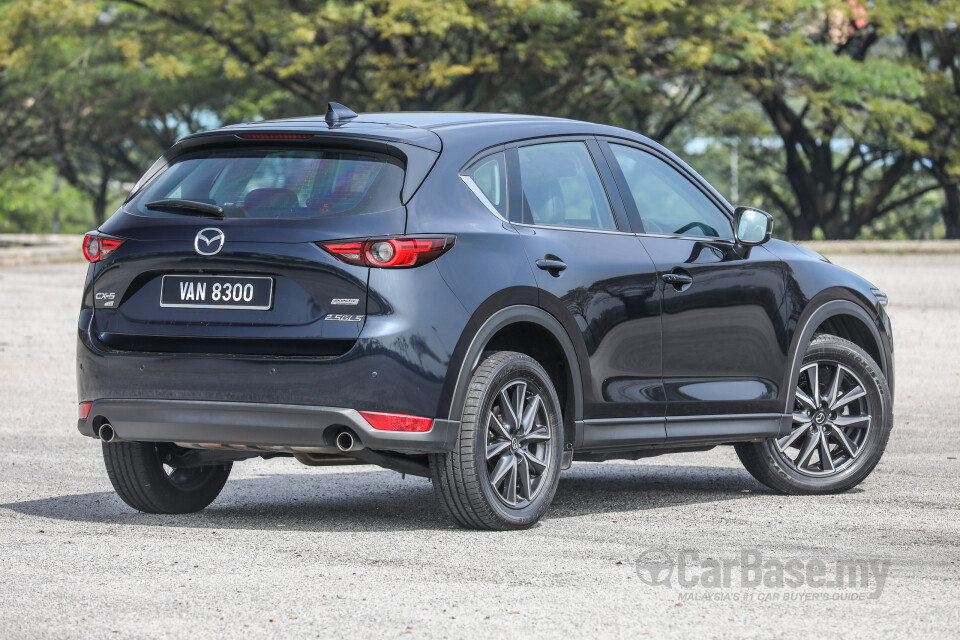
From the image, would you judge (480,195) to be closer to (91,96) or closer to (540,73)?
(540,73)

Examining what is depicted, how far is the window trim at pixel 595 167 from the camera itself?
637cm

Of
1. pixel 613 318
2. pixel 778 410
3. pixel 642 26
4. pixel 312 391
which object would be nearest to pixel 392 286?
pixel 312 391

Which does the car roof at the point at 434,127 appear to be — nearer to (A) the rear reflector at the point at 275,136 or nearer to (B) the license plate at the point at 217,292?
(A) the rear reflector at the point at 275,136

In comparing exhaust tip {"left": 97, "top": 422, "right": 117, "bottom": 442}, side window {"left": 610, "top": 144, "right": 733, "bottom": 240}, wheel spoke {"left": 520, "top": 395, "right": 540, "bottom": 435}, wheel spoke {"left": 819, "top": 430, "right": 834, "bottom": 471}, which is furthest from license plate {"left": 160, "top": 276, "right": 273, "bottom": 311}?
wheel spoke {"left": 819, "top": 430, "right": 834, "bottom": 471}

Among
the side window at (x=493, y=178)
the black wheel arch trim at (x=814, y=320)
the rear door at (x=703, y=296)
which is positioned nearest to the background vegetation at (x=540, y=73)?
the black wheel arch trim at (x=814, y=320)

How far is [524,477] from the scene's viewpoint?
6.26 meters

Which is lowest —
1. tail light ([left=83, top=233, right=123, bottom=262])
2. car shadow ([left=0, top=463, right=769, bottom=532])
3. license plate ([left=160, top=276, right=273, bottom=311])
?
car shadow ([left=0, top=463, right=769, bottom=532])

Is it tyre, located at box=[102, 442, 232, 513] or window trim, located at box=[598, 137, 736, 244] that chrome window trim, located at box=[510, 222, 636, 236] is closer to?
window trim, located at box=[598, 137, 736, 244]

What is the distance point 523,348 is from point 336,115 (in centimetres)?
129

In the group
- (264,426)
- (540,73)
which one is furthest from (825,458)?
(540,73)

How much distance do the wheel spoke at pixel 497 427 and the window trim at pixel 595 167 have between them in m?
0.82

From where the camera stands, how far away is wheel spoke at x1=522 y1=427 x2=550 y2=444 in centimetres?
624

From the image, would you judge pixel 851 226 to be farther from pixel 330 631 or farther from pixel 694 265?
pixel 330 631

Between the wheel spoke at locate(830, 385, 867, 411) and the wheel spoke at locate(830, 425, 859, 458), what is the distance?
11 centimetres
